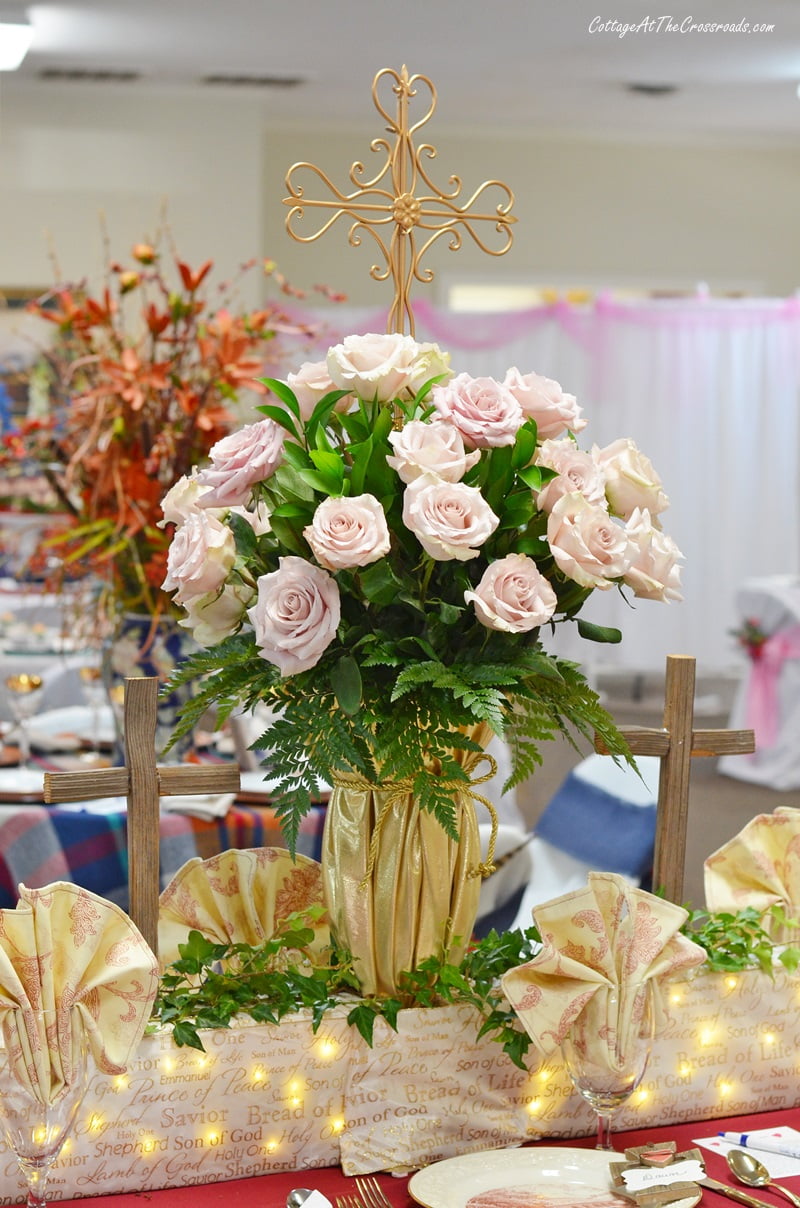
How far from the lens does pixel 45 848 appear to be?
2.31m

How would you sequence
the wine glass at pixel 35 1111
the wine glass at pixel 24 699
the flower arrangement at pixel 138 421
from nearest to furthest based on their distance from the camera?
the wine glass at pixel 35 1111 → the flower arrangement at pixel 138 421 → the wine glass at pixel 24 699

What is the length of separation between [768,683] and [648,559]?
4886 mm

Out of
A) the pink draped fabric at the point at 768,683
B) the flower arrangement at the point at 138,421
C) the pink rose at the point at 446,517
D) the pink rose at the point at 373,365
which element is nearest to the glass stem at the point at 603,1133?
the pink rose at the point at 446,517

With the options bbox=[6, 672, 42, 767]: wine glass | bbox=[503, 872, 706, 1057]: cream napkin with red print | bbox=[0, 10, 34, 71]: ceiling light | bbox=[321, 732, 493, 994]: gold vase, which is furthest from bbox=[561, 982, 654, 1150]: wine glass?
bbox=[0, 10, 34, 71]: ceiling light

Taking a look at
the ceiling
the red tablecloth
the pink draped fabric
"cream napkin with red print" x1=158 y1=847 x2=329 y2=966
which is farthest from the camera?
the pink draped fabric

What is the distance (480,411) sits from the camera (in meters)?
0.98

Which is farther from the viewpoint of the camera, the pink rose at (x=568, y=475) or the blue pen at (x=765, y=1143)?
the blue pen at (x=765, y=1143)

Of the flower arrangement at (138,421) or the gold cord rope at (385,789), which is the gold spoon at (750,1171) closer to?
the gold cord rope at (385,789)

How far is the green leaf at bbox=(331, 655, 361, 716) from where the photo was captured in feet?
3.17

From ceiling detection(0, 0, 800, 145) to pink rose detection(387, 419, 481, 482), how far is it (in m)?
4.67

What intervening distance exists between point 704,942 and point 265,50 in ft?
18.4

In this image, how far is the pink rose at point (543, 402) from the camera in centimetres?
105

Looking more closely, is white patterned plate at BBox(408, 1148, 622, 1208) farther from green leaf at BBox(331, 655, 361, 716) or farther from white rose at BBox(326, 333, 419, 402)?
white rose at BBox(326, 333, 419, 402)

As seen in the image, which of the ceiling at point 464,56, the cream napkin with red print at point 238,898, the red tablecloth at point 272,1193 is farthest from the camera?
the ceiling at point 464,56
